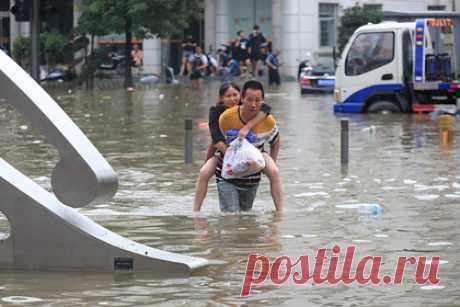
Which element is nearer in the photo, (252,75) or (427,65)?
(427,65)

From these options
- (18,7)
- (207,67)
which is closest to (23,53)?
(207,67)

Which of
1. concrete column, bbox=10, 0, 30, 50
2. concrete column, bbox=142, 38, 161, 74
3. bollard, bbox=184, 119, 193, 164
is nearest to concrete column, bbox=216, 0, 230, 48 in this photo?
concrete column, bbox=142, 38, 161, 74

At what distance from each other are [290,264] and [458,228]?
2512 millimetres

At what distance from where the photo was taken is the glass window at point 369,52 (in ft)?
102

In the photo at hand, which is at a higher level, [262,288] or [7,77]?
[7,77]

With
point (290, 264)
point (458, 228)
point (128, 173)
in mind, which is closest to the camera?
point (290, 264)

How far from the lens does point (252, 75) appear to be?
A: 56.7 metres

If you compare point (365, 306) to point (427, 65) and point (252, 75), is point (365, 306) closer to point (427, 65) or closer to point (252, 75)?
point (427, 65)

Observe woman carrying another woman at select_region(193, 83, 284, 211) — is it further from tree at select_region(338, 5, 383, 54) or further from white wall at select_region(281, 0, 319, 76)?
white wall at select_region(281, 0, 319, 76)

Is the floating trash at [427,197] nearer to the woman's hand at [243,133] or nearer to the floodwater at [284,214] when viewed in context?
the floodwater at [284,214]

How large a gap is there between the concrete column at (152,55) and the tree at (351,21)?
821 centimetres

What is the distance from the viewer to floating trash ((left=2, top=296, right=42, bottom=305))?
8609 mm

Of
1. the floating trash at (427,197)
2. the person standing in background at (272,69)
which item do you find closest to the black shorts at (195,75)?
the person standing in background at (272,69)

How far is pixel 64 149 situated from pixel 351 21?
50.5 metres
